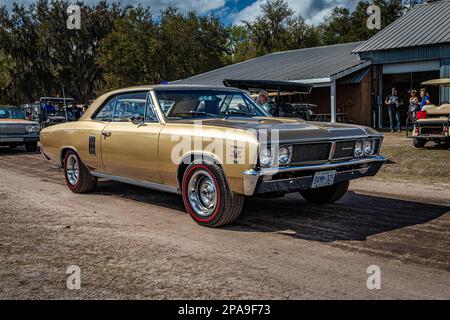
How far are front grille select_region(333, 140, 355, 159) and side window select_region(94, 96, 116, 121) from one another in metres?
3.29

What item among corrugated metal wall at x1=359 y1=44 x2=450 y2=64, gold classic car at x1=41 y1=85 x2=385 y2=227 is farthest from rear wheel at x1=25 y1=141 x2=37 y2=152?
corrugated metal wall at x1=359 y1=44 x2=450 y2=64

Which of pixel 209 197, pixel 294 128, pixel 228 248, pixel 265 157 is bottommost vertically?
pixel 228 248

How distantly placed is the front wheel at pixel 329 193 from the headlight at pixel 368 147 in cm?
72

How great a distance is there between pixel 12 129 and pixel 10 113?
1.23 m

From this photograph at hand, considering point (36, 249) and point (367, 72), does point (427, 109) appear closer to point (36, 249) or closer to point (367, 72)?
point (367, 72)

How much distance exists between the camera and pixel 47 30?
45.2 meters

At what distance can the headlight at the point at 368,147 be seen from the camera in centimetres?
572

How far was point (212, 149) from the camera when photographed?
5035 mm

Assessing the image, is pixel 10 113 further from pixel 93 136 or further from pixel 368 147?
pixel 368 147

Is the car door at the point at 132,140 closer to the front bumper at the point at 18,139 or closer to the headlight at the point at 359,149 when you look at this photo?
the headlight at the point at 359,149

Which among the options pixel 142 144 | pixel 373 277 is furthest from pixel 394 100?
pixel 373 277

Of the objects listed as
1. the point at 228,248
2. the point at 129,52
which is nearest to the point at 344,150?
the point at 228,248

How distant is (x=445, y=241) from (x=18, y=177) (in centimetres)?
798

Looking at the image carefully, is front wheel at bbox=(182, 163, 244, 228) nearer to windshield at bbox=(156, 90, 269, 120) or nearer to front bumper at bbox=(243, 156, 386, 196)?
front bumper at bbox=(243, 156, 386, 196)
